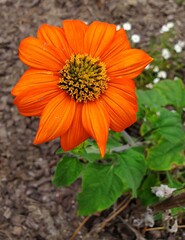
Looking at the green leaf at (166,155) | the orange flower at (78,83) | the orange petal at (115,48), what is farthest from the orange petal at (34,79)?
the green leaf at (166,155)

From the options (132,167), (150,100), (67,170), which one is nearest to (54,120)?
(67,170)

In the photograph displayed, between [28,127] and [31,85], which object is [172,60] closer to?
[28,127]

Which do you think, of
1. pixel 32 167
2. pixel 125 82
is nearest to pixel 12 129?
pixel 32 167

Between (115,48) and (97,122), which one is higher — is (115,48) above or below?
above

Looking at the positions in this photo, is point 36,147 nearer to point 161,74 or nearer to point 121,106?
point 161,74

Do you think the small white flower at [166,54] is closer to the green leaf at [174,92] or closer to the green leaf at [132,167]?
the green leaf at [174,92]

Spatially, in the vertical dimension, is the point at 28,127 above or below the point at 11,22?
below
